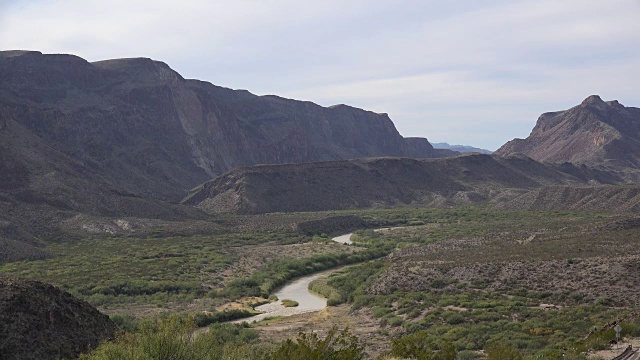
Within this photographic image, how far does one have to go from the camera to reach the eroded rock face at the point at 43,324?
933 inches

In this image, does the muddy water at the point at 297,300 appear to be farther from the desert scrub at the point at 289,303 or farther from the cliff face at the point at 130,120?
the cliff face at the point at 130,120

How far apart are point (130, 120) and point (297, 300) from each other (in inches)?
4354

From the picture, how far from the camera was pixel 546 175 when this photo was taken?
169500mm

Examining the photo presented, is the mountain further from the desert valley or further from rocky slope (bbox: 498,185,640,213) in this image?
rocky slope (bbox: 498,185,640,213)

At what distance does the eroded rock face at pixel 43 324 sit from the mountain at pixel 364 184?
8773 cm

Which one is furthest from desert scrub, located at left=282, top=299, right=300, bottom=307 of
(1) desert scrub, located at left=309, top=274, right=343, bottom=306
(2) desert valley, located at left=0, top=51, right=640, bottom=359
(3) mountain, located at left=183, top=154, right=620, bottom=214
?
(3) mountain, located at left=183, top=154, right=620, bottom=214

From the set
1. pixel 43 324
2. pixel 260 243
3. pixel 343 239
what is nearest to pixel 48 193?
pixel 260 243

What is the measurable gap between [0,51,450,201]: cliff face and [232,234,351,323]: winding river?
240ft

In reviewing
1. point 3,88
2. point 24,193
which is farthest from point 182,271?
point 3,88

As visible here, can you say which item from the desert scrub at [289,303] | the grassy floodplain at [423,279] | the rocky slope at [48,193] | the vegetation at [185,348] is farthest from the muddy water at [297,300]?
the rocky slope at [48,193]

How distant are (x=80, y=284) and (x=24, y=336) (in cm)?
2571

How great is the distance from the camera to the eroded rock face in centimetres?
2369

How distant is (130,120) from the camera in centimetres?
14950

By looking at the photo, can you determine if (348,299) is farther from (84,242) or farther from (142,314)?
(84,242)
